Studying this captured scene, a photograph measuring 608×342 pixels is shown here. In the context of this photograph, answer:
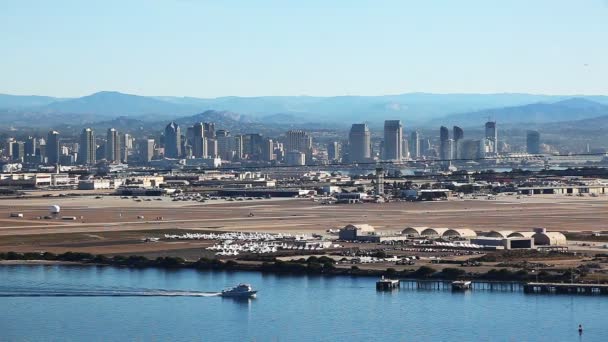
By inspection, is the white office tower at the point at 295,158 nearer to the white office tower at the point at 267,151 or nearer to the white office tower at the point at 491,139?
the white office tower at the point at 267,151

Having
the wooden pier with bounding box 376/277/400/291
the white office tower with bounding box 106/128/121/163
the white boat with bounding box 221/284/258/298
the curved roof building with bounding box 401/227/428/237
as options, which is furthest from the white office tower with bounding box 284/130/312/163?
the white boat with bounding box 221/284/258/298

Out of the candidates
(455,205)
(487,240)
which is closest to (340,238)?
(487,240)

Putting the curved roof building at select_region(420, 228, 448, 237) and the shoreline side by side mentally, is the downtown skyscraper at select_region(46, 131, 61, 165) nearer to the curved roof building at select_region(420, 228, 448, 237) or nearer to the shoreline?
the curved roof building at select_region(420, 228, 448, 237)

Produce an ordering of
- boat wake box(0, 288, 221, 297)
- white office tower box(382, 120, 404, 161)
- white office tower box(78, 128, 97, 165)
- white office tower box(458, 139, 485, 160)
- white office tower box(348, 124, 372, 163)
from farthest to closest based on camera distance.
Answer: white office tower box(458, 139, 485, 160)
white office tower box(382, 120, 404, 161)
white office tower box(78, 128, 97, 165)
white office tower box(348, 124, 372, 163)
boat wake box(0, 288, 221, 297)

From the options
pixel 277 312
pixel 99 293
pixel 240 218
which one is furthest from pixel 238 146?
pixel 277 312

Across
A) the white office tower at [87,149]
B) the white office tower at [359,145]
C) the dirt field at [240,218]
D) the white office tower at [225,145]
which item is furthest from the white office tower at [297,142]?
the dirt field at [240,218]

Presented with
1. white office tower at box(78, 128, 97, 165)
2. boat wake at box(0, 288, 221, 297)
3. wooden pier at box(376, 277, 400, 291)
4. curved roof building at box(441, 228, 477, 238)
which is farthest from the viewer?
white office tower at box(78, 128, 97, 165)
